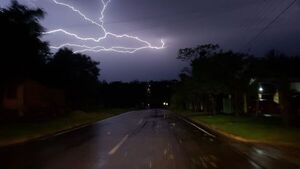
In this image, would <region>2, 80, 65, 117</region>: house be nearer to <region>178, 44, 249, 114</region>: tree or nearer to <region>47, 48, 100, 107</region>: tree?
<region>47, 48, 100, 107</region>: tree

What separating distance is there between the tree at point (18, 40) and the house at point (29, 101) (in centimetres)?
961

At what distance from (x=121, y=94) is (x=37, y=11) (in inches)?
5278

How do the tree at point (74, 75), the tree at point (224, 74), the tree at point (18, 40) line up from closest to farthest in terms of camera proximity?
the tree at point (18, 40)
the tree at point (224, 74)
the tree at point (74, 75)

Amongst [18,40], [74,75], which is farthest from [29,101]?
[74,75]

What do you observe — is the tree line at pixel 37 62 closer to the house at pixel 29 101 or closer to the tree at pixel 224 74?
the house at pixel 29 101

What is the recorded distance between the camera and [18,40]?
41.7 metres

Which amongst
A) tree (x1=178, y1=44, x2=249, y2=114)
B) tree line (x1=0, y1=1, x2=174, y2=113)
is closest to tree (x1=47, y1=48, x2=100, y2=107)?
tree line (x1=0, y1=1, x2=174, y2=113)

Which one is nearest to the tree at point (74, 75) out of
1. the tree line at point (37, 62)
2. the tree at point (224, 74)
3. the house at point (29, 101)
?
the tree line at point (37, 62)

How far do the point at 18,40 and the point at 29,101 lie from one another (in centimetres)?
2210

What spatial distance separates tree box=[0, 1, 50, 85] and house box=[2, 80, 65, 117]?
31.5 feet

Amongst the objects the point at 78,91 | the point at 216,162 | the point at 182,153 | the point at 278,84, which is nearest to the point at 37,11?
the point at 278,84

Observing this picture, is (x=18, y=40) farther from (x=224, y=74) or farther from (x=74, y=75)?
(x=74, y=75)

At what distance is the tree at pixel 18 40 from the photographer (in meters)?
41.1

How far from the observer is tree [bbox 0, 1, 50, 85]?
41125mm
